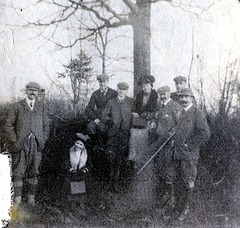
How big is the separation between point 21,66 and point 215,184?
2.72 meters

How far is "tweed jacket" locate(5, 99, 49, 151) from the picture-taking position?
384 cm

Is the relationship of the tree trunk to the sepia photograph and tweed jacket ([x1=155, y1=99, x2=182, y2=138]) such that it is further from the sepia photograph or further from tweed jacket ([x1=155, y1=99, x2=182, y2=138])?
tweed jacket ([x1=155, y1=99, x2=182, y2=138])

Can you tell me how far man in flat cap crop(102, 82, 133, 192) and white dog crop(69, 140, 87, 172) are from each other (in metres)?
0.30

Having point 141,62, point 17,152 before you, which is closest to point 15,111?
point 17,152

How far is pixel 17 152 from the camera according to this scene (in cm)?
385

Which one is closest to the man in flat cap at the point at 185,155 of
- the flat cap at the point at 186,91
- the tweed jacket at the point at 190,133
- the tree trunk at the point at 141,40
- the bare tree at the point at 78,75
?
the tweed jacket at the point at 190,133

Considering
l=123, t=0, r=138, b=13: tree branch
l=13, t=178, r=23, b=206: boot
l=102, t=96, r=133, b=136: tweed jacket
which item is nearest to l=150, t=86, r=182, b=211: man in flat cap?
l=102, t=96, r=133, b=136: tweed jacket

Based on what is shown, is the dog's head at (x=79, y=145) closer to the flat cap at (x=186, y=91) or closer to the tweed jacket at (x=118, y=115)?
the tweed jacket at (x=118, y=115)

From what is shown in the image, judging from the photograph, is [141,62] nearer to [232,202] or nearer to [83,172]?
[83,172]

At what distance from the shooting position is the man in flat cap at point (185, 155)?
3.86m

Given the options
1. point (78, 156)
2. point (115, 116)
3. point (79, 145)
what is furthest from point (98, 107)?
point (78, 156)

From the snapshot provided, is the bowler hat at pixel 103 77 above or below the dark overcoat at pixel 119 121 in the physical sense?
above

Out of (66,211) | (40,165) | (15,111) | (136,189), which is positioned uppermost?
(15,111)

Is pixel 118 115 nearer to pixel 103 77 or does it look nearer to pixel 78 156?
pixel 103 77
